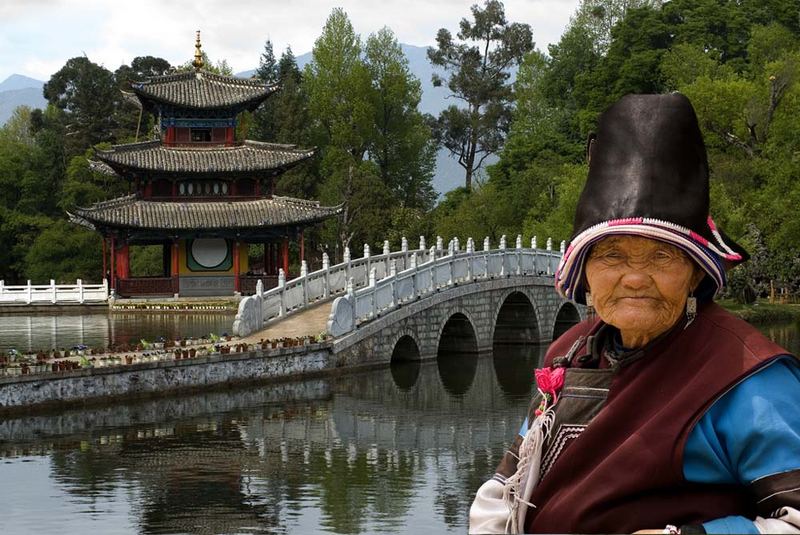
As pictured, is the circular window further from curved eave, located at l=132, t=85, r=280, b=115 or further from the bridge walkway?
the bridge walkway

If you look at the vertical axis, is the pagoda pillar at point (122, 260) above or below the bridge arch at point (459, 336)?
above

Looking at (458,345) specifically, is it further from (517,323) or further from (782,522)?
(782,522)

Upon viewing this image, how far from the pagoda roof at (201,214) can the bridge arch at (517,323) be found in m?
10.6

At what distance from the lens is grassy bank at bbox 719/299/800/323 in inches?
1591

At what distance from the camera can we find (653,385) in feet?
10.8

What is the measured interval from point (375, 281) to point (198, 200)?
18556mm

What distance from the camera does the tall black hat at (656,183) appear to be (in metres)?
3.36

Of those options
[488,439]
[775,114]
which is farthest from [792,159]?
[488,439]

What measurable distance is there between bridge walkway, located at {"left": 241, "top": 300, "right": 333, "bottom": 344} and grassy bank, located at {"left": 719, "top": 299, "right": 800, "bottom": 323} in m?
17.2

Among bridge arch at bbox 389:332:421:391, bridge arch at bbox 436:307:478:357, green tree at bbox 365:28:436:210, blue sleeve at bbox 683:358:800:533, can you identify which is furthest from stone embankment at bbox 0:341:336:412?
green tree at bbox 365:28:436:210

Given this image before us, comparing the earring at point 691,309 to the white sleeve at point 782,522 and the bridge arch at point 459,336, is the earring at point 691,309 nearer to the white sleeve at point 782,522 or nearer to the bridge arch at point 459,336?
the white sleeve at point 782,522

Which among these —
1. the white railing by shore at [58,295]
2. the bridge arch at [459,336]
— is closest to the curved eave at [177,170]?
the white railing by shore at [58,295]

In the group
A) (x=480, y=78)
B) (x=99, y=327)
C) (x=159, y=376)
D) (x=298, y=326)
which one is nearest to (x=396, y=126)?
(x=480, y=78)

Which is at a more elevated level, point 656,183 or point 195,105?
point 195,105
